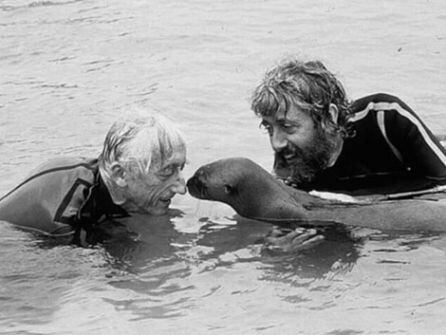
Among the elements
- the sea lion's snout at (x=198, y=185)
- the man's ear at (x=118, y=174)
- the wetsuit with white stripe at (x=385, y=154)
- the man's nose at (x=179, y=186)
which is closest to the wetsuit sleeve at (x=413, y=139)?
the wetsuit with white stripe at (x=385, y=154)

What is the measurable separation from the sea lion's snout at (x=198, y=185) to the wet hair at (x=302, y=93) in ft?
2.41

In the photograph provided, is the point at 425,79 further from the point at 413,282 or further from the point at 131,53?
the point at 413,282

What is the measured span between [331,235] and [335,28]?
7.10 m

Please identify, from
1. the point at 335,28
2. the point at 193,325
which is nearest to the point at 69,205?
the point at 193,325

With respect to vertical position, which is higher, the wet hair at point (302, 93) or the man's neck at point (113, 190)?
the wet hair at point (302, 93)

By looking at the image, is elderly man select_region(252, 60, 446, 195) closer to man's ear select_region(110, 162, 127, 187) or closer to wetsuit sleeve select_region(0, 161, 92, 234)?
man's ear select_region(110, 162, 127, 187)

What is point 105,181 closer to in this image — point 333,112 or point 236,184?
point 236,184

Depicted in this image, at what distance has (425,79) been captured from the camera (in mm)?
12961

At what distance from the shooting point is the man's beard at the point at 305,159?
8.89 metres

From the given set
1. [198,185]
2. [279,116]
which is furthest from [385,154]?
[198,185]

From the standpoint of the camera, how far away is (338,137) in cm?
905

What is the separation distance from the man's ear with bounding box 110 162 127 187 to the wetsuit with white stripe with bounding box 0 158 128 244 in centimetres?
13

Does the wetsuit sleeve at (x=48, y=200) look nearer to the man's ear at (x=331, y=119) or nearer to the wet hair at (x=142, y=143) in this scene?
the wet hair at (x=142, y=143)

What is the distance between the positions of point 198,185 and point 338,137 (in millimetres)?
1272
